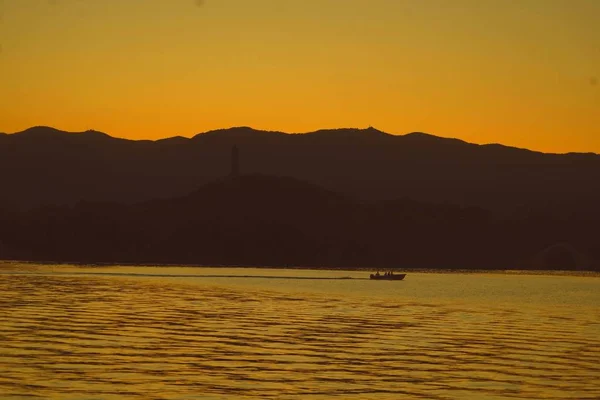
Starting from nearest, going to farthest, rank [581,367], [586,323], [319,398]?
[319,398] < [581,367] < [586,323]

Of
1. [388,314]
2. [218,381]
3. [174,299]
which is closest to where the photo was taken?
[218,381]

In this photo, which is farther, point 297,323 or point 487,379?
point 297,323

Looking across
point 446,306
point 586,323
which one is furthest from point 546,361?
point 446,306

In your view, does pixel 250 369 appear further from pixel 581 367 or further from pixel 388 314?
pixel 388 314

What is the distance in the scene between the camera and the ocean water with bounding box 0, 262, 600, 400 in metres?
51.4

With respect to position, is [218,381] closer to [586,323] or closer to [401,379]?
[401,379]

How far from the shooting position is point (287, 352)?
67.2 meters

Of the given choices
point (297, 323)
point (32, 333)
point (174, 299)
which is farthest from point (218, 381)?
point (174, 299)

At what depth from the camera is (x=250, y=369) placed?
191 ft

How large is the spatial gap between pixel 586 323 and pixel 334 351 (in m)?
43.2

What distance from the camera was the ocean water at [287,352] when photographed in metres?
51.4

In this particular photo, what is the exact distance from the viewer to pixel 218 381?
Result: 53.2 meters

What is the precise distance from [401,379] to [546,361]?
1366 centimetres

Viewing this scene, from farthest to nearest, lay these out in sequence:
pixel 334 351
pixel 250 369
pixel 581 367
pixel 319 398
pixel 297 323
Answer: pixel 297 323 < pixel 334 351 < pixel 581 367 < pixel 250 369 < pixel 319 398
